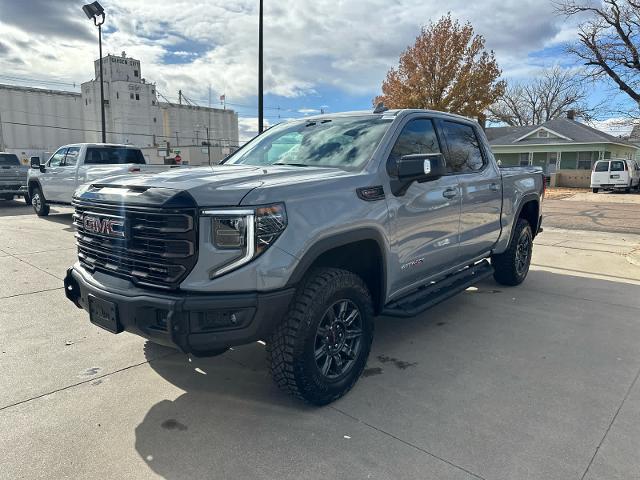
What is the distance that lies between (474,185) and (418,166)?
1.56m

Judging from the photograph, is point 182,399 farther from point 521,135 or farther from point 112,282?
point 521,135

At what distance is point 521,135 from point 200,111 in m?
63.6

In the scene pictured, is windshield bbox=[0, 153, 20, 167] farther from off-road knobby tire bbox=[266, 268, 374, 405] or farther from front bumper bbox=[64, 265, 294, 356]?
off-road knobby tire bbox=[266, 268, 374, 405]

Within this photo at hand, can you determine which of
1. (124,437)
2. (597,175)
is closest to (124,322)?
(124,437)

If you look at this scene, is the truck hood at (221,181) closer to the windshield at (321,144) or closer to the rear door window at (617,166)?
the windshield at (321,144)

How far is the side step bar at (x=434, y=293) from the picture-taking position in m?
3.53

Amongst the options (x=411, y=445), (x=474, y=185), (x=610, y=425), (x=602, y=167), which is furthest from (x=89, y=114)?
(x=610, y=425)

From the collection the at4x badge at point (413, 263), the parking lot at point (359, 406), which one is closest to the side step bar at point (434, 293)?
the at4x badge at point (413, 263)

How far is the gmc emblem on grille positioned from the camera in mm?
2773

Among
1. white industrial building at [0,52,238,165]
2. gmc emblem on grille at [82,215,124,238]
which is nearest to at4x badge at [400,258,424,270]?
gmc emblem on grille at [82,215,124,238]

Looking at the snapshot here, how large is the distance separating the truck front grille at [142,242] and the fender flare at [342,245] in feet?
1.99

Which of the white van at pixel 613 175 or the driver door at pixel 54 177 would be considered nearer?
the driver door at pixel 54 177

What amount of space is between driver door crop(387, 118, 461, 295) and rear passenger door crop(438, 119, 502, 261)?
0.61ft

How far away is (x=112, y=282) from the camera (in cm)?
286
